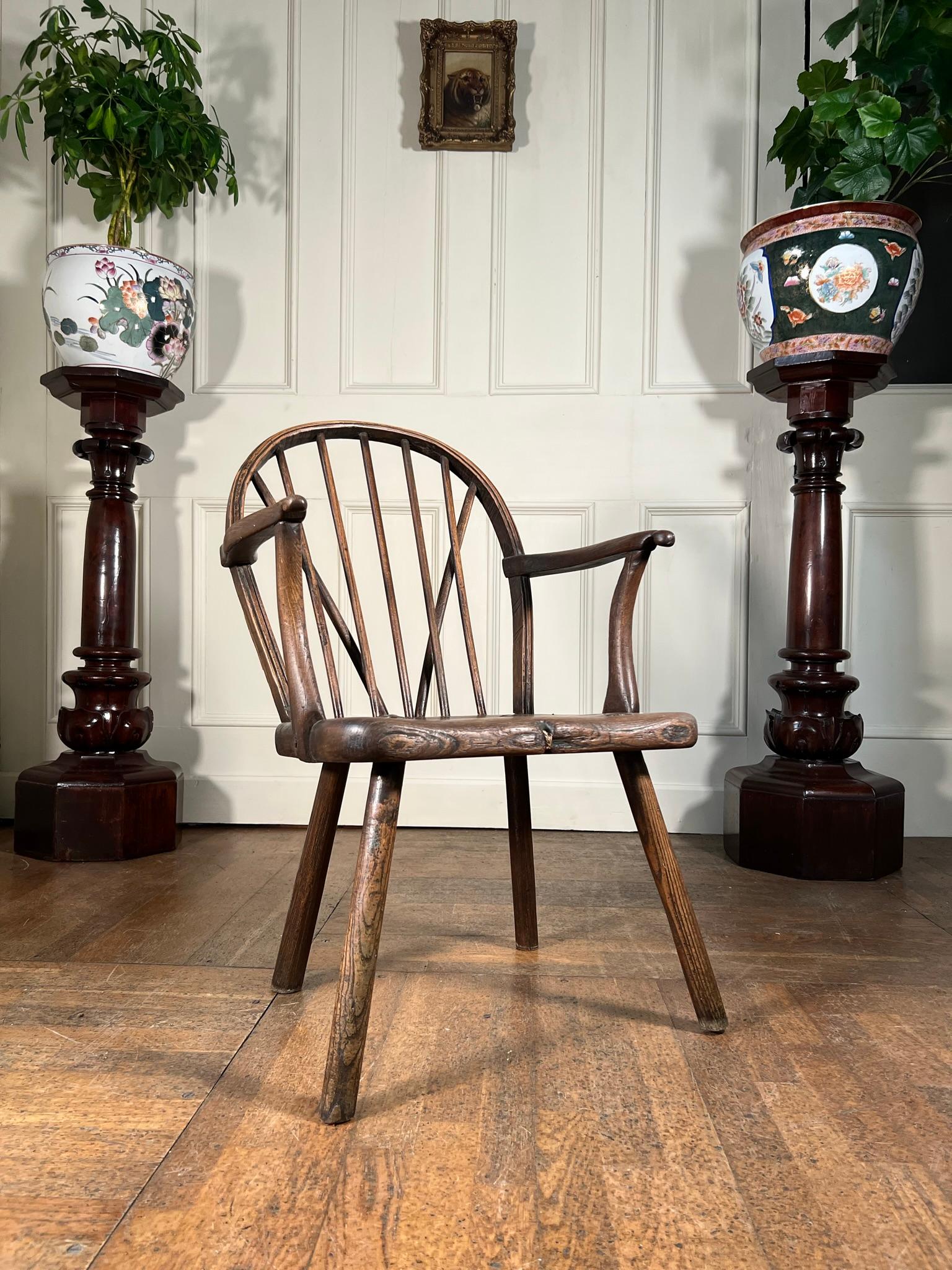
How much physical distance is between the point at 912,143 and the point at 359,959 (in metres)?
1.84

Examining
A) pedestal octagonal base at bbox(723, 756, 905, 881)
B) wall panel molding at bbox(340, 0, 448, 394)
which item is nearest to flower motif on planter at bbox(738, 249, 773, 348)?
wall panel molding at bbox(340, 0, 448, 394)

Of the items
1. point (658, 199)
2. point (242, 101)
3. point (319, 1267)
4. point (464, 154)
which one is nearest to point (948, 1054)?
point (319, 1267)

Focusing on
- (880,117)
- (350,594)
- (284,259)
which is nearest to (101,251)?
(284,259)

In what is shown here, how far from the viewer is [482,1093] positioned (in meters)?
1.00

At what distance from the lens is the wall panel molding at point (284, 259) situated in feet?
8.14

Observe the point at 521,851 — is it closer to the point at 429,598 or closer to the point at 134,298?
the point at 429,598

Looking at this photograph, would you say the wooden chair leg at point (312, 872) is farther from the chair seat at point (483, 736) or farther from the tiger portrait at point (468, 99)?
the tiger portrait at point (468, 99)

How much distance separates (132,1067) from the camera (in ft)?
3.50

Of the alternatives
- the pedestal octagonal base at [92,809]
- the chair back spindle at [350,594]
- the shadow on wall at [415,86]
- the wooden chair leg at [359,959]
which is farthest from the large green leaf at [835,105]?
the pedestal octagonal base at [92,809]

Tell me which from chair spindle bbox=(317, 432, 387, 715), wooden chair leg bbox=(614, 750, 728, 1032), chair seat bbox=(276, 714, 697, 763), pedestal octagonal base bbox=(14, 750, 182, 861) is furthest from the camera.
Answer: pedestal octagonal base bbox=(14, 750, 182, 861)

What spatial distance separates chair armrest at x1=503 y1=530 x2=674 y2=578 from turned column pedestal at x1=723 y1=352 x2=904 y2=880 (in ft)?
3.05

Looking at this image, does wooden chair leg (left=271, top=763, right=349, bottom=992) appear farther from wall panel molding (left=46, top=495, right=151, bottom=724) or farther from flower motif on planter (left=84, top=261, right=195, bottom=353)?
wall panel molding (left=46, top=495, right=151, bottom=724)

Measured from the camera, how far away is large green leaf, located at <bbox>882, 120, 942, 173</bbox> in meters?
1.84

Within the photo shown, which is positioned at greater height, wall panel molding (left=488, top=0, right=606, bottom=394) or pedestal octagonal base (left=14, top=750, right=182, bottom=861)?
wall panel molding (left=488, top=0, right=606, bottom=394)
